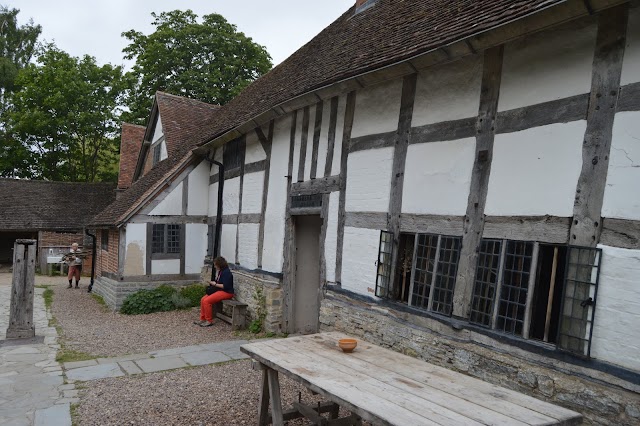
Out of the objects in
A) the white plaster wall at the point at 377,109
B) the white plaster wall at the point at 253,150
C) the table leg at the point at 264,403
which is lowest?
the table leg at the point at 264,403

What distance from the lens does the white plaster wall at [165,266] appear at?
1241cm

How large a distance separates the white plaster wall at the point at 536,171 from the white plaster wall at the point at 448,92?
2.17 feet

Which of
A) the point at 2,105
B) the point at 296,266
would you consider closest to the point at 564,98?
the point at 296,266

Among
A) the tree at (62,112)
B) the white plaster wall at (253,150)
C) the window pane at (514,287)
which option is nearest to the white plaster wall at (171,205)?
the white plaster wall at (253,150)

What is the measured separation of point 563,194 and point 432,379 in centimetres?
205

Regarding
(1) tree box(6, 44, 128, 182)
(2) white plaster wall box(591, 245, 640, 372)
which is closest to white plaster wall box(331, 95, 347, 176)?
(2) white plaster wall box(591, 245, 640, 372)

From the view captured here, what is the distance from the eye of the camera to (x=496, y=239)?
4758 mm

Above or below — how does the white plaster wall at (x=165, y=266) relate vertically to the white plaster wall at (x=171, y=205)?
below

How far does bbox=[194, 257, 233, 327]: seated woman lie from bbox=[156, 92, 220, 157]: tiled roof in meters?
6.10

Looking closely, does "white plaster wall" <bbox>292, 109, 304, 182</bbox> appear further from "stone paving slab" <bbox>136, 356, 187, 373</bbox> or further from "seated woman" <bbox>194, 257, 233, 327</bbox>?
"stone paving slab" <bbox>136, 356, 187, 373</bbox>

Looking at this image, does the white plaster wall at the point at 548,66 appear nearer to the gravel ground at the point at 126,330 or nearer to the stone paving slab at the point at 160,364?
the stone paving slab at the point at 160,364

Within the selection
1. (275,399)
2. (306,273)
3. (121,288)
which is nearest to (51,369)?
(275,399)

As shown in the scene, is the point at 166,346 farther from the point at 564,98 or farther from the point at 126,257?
the point at 564,98

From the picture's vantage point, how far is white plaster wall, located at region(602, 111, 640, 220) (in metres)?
3.66
